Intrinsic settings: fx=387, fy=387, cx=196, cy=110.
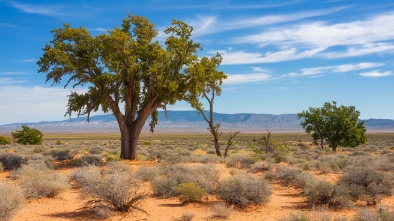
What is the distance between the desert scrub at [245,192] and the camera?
13320 millimetres

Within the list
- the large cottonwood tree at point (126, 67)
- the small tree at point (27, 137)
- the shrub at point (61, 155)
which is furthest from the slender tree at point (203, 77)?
the small tree at point (27, 137)

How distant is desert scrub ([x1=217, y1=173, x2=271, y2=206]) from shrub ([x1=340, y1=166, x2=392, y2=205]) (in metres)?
3.32

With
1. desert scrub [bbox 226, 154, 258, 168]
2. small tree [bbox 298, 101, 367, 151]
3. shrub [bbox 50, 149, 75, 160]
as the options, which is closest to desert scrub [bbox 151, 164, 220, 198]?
desert scrub [bbox 226, 154, 258, 168]

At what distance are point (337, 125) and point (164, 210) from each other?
30.9 m

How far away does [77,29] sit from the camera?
25609mm

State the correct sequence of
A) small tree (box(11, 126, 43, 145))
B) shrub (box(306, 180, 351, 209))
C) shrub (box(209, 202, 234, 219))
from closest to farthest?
shrub (box(209, 202, 234, 219))
shrub (box(306, 180, 351, 209))
small tree (box(11, 126, 43, 145))

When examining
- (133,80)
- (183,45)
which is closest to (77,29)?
(133,80)

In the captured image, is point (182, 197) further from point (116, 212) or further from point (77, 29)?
point (77, 29)

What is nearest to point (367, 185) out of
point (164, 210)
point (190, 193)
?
point (190, 193)

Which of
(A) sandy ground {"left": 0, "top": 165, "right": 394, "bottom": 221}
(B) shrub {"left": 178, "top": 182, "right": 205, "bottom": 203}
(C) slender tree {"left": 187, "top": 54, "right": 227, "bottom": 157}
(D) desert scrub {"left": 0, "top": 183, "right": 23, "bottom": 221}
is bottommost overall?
(A) sandy ground {"left": 0, "top": 165, "right": 394, "bottom": 221}

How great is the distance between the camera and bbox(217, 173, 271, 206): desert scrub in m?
13.3

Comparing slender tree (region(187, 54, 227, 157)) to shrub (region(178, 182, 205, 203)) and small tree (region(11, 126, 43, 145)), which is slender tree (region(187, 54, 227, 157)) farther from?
small tree (region(11, 126, 43, 145))

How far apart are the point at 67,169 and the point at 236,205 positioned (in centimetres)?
1365

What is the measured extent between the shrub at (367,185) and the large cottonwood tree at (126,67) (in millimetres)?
12610
